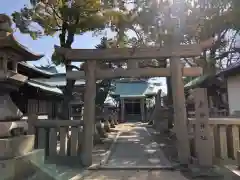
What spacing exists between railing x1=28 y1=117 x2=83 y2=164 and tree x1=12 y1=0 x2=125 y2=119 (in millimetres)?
3883

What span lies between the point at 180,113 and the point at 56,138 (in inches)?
151

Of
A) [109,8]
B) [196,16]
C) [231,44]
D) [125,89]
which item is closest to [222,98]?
[231,44]

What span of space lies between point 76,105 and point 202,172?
15.4 meters

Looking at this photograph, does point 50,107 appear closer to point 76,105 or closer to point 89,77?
point 76,105

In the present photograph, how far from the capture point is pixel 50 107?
1820 cm

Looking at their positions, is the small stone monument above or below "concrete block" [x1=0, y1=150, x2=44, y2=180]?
above

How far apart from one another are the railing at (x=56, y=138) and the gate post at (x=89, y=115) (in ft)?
0.78

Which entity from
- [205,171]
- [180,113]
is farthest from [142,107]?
[205,171]

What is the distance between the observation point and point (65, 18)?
10766 mm

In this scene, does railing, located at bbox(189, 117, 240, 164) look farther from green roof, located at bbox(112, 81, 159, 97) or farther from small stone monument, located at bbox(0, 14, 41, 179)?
green roof, located at bbox(112, 81, 159, 97)

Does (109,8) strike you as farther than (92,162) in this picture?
Yes

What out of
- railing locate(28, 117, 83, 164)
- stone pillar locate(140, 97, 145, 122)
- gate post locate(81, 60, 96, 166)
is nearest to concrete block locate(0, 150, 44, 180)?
railing locate(28, 117, 83, 164)

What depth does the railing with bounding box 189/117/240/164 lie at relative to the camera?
596 centimetres

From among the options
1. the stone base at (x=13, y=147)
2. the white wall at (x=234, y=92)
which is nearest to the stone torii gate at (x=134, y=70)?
the stone base at (x=13, y=147)
